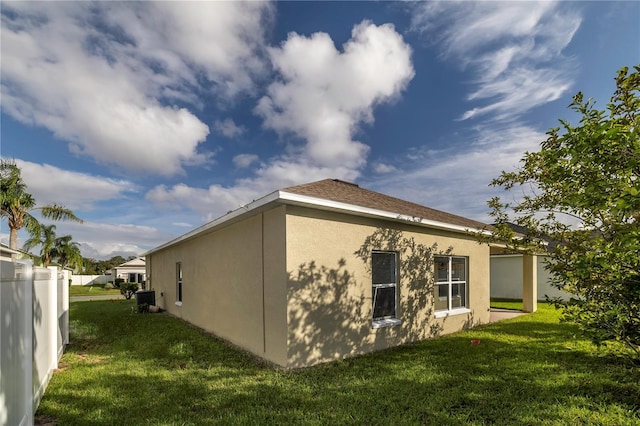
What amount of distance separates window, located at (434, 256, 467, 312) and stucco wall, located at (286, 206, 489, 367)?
57 centimetres

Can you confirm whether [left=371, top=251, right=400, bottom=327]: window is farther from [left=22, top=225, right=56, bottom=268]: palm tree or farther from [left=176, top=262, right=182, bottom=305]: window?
[left=22, top=225, right=56, bottom=268]: palm tree

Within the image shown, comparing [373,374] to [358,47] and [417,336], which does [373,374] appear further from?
[358,47]

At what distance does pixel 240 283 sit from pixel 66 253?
3263 centimetres

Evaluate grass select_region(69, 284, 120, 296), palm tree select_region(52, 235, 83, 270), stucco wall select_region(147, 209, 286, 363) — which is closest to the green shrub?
grass select_region(69, 284, 120, 296)

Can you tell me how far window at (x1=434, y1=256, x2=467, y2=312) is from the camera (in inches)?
390

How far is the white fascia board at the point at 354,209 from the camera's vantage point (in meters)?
6.20

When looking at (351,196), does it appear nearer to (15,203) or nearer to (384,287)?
(384,287)

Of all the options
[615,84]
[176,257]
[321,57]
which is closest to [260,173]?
[176,257]

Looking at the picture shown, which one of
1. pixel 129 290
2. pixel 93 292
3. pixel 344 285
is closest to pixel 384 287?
pixel 344 285

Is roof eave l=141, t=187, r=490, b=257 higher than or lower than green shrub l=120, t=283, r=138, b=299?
higher

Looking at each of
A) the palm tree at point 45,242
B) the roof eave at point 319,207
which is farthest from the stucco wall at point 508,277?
the palm tree at point 45,242

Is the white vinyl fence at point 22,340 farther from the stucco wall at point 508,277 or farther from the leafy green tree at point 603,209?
the stucco wall at point 508,277

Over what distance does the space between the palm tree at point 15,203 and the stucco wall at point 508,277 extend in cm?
3149

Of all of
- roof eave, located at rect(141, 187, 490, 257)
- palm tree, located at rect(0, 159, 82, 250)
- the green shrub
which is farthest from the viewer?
the green shrub
